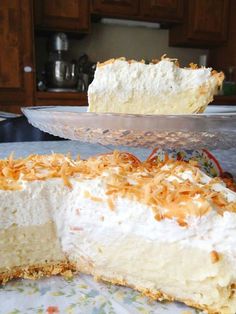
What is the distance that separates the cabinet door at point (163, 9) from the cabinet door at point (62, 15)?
1.70ft

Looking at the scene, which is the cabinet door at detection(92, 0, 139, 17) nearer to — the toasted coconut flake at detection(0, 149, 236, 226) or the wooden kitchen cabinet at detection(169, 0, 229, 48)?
the wooden kitchen cabinet at detection(169, 0, 229, 48)

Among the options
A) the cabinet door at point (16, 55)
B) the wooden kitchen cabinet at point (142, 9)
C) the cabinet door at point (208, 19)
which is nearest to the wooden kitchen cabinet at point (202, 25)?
the cabinet door at point (208, 19)

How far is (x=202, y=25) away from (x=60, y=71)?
1.41 metres

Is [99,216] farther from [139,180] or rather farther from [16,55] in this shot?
[16,55]

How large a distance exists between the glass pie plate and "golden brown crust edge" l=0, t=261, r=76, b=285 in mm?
244

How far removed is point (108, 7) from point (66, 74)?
25.1 inches

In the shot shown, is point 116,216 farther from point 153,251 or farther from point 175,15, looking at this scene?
point 175,15

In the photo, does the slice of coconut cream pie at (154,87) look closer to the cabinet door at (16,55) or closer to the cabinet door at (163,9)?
the cabinet door at (16,55)

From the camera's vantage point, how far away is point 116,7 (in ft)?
8.98

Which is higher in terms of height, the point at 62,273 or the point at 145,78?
the point at 145,78

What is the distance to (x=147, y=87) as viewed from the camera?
2.26 feet

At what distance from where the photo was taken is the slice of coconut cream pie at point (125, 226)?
0.49 meters

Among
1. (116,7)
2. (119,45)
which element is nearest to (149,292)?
(116,7)

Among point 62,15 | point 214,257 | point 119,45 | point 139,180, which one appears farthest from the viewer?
point 119,45
